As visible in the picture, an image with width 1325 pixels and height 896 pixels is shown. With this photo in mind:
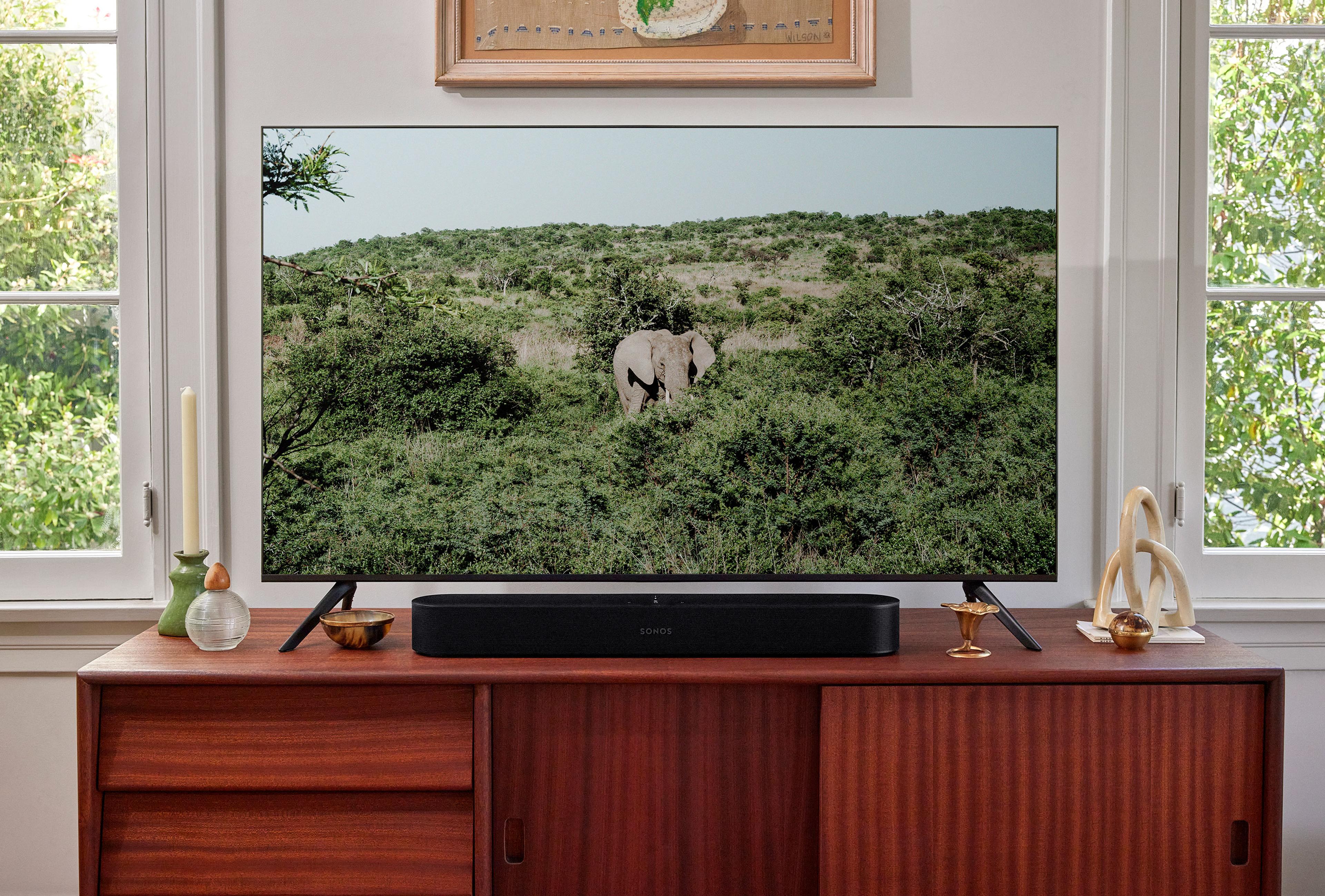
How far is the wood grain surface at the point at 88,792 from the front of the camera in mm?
→ 1383

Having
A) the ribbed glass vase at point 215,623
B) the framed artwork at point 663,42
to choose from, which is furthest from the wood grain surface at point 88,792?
the framed artwork at point 663,42

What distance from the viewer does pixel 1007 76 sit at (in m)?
1.84

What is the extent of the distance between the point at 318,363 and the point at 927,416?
3.82ft

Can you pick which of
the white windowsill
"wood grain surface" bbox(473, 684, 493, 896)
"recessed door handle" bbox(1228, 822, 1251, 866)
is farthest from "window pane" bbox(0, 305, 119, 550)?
"recessed door handle" bbox(1228, 822, 1251, 866)

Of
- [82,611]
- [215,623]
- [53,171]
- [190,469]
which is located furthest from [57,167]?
[215,623]

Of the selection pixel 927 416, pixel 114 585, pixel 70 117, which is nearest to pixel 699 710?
pixel 927 416

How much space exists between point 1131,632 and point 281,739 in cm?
146

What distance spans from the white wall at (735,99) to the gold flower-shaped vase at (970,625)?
12.5 inches

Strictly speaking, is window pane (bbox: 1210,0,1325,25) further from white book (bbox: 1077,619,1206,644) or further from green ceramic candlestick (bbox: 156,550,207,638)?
green ceramic candlestick (bbox: 156,550,207,638)

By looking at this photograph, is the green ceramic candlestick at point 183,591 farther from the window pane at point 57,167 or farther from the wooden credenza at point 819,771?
the window pane at point 57,167

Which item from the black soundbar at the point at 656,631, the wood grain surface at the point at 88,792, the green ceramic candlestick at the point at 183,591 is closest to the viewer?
the wood grain surface at the point at 88,792

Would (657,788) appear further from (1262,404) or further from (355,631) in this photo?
(1262,404)

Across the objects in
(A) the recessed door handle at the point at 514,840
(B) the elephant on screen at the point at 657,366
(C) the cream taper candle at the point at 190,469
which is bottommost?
(A) the recessed door handle at the point at 514,840

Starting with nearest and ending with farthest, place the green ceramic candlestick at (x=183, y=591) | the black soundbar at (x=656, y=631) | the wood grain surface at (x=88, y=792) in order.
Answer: the wood grain surface at (x=88, y=792), the black soundbar at (x=656, y=631), the green ceramic candlestick at (x=183, y=591)
